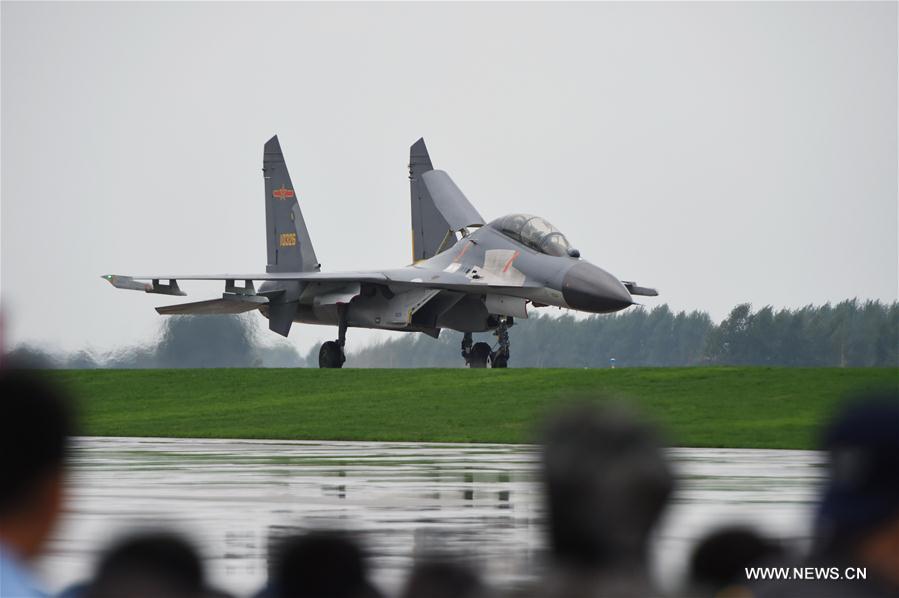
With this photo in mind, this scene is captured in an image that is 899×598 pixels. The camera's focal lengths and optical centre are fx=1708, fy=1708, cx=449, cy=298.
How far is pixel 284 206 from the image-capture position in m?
41.0

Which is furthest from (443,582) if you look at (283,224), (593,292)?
(283,224)

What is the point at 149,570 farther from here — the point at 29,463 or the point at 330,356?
the point at 330,356

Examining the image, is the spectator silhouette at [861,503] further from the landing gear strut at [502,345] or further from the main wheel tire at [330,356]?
the main wheel tire at [330,356]

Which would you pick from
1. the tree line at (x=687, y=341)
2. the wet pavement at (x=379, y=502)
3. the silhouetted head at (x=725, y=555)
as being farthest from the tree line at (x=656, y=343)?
the silhouetted head at (x=725, y=555)

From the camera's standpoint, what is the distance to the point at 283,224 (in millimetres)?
40719

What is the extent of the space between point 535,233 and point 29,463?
2940 centimetres

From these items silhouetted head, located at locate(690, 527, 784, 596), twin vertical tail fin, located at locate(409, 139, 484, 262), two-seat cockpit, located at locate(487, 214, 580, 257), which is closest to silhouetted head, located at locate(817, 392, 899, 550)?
silhouetted head, located at locate(690, 527, 784, 596)

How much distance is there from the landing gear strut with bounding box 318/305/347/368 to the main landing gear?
3.02 metres

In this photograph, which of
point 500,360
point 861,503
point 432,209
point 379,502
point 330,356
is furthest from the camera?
point 432,209

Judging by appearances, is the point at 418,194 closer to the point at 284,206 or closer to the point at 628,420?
the point at 284,206

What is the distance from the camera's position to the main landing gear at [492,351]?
109 ft

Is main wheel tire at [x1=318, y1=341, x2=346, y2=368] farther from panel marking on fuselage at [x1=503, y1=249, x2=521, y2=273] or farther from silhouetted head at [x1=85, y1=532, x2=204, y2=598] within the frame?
silhouetted head at [x1=85, y1=532, x2=204, y2=598]

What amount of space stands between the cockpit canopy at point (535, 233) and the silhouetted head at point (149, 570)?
28.4 meters

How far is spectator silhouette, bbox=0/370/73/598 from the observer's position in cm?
302
